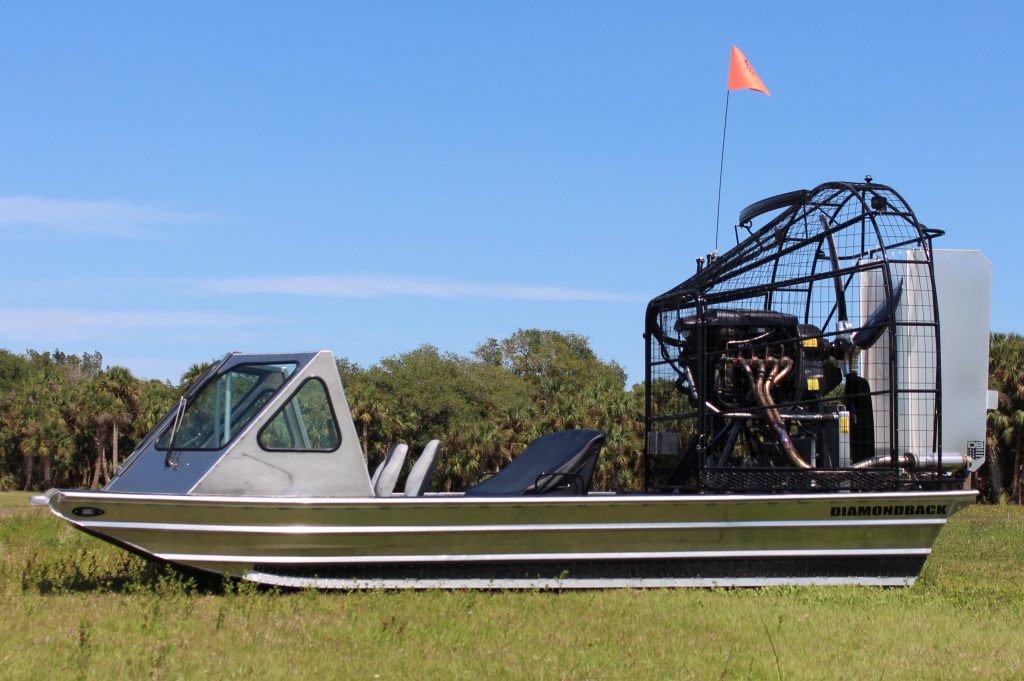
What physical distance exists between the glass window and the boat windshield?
7.2 inches

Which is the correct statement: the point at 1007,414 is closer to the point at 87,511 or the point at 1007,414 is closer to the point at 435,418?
the point at 435,418

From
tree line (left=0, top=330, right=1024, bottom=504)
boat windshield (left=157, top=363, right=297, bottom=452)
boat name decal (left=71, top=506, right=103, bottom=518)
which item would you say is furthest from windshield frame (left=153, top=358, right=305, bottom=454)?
tree line (left=0, top=330, right=1024, bottom=504)

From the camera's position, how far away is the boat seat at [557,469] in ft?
36.0

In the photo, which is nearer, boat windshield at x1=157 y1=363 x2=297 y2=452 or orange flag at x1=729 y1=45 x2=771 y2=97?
boat windshield at x1=157 y1=363 x2=297 y2=452

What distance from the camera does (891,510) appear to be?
1061 centimetres

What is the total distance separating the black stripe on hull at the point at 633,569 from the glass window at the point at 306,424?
975mm

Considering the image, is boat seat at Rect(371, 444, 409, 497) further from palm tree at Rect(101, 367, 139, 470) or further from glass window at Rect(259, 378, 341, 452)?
palm tree at Rect(101, 367, 139, 470)

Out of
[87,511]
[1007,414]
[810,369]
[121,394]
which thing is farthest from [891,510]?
[121,394]

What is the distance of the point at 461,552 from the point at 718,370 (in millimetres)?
3148

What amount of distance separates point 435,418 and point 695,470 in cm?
5301

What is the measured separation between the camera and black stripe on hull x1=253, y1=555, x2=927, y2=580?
9.82 metres

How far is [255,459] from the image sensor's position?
9.68 m

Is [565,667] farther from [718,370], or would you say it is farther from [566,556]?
[718,370]

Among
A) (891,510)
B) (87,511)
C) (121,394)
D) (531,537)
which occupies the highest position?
(121,394)
